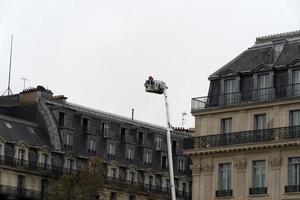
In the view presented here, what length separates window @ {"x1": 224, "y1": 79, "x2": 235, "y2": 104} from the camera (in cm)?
6906

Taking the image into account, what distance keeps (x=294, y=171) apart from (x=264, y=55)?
9.30 metres

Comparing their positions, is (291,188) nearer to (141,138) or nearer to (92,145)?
(92,145)

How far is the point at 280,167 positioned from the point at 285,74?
5.93m

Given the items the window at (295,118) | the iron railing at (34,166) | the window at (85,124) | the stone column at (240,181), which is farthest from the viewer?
the window at (85,124)

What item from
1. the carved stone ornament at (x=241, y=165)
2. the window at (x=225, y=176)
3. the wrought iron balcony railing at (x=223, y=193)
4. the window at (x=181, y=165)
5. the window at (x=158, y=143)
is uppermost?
the window at (x=158, y=143)

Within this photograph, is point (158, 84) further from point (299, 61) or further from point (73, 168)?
point (73, 168)

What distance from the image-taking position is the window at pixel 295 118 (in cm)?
6544

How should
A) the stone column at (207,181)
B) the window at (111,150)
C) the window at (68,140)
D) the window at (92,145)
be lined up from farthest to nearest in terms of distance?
the window at (111,150), the window at (92,145), the window at (68,140), the stone column at (207,181)

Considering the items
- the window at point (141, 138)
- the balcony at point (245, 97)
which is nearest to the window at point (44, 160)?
the window at point (141, 138)

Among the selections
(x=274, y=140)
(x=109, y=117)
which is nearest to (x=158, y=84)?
(x=274, y=140)

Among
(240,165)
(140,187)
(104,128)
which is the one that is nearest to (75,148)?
(104,128)

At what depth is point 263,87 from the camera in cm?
6769

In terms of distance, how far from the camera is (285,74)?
220 ft

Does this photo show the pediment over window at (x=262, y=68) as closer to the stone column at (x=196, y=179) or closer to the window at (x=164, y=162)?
the stone column at (x=196, y=179)
